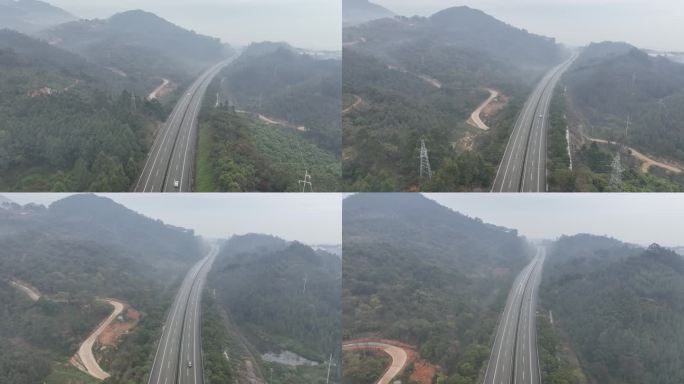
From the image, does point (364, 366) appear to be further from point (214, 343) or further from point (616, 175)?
point (616, 175)

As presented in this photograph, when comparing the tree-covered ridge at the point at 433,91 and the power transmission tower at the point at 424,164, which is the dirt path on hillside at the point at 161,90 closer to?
the tree-covered ridge at the point at 433,91

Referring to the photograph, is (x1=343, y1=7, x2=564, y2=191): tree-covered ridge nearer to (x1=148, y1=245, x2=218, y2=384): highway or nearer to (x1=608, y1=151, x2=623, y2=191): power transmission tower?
(x1=608, y1=151, x2=623, y2=191): power transmission tower

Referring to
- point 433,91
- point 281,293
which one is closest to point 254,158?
point 281,293

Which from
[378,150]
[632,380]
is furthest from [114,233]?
[632,380]

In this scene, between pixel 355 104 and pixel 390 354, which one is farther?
pixel 355 104

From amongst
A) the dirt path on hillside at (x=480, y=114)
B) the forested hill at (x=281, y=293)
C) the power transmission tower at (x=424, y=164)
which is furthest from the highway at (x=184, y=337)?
the dirt path on hillside at (x=480, y=114)

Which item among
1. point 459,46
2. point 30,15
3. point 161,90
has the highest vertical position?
point 30,15

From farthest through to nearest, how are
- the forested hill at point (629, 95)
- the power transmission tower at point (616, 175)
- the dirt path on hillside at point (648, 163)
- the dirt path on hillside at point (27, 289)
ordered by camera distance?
1. the forested hill at point (629, 95)
2. the dirt path on hillside at point (27, 289)
3. the dirt path on hillside at point (648, 163)
4. the power transmission tower at point (616, 175)
